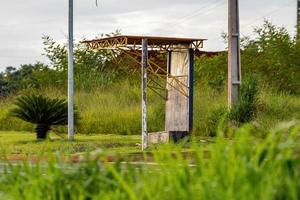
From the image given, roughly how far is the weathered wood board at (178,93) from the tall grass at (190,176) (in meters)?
21.1

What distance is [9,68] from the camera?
68.0 m

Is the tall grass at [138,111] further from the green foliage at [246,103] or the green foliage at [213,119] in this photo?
the green foliage at [246,103]

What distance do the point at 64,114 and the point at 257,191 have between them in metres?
26.5

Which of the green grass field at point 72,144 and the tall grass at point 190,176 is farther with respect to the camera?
the green grass field at point 72,144

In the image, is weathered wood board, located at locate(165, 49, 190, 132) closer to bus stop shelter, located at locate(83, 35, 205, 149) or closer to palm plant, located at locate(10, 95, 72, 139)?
bus stop shelter, located at locate(83, 35, 205, 149)

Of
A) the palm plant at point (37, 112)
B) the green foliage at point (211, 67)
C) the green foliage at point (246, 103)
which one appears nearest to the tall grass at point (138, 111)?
the green foliage at point (246, 103)

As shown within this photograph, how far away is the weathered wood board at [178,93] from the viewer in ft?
89.5

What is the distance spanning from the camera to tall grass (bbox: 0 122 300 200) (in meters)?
5.04

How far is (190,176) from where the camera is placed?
5.48 metres

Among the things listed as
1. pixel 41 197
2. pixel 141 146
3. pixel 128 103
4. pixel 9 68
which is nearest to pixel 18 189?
pixel 41 197

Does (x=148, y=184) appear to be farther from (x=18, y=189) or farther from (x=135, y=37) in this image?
(x=135, y=37)

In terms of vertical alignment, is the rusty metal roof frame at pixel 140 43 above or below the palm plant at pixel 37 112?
above

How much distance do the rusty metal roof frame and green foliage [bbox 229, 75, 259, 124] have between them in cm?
384

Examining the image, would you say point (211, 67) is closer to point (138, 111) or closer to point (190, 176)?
point (138, 111)
